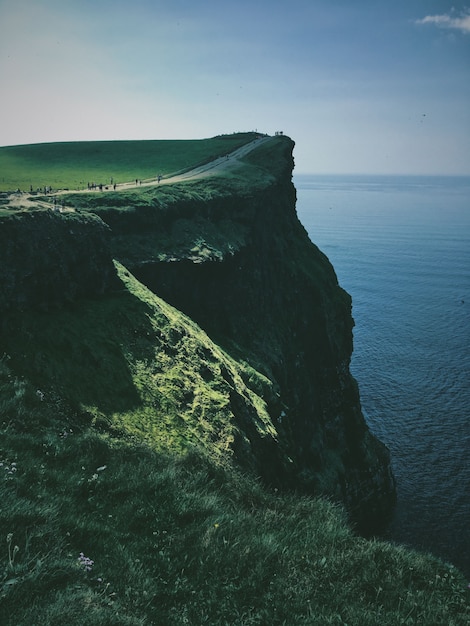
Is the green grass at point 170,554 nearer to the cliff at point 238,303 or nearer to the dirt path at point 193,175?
the cliff at point 238,303

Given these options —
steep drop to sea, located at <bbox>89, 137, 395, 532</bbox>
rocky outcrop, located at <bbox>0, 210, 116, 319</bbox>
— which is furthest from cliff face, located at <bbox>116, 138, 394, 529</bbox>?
rocky outcrop, located at <bbox>0, 210, 116, 319</bbox>

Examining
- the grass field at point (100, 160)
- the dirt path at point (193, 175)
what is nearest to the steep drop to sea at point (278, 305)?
the dirt path at point (193, 175)

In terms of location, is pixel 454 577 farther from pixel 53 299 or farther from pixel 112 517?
pixel 53 299

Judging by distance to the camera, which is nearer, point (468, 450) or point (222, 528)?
point (222, 528)

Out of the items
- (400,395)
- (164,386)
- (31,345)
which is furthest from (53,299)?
(400,395)

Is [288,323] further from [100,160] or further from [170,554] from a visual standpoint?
A: [100,160]

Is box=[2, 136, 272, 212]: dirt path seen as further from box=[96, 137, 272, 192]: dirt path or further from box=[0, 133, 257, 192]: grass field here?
box=[0, 133, 257, 192]: grass field
